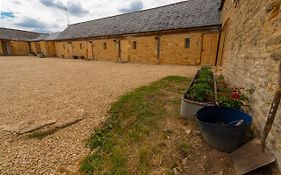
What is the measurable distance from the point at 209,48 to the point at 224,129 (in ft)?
35.1

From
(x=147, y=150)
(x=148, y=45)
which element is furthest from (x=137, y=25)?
(x=147, y=150)

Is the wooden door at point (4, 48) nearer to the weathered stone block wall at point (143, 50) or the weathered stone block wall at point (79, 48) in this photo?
the weathered stone block wall at point (79, 48)

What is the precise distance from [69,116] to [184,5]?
15.3m

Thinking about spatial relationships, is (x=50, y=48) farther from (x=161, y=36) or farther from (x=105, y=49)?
(x=161, y=36)

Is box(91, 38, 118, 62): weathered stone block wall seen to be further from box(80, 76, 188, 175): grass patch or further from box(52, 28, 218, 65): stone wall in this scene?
box(80, 76, 188, 175): grass patch

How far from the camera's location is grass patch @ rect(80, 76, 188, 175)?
210cm

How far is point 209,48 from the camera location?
11172 mm

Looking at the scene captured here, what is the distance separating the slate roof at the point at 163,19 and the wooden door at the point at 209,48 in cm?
90

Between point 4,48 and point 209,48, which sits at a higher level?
point 4,48

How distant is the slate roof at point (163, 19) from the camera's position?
466 inches

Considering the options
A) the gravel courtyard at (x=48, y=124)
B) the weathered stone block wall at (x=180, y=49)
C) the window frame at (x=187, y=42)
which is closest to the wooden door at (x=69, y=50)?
the weathered stone block wall at (x=180, y=49)

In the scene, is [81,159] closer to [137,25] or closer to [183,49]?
[183,49]

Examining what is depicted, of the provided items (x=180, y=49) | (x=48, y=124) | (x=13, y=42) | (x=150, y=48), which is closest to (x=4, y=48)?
(x=13, y=42)

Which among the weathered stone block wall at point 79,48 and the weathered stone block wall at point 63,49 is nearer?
the weathered stone block wall at point 79,48
